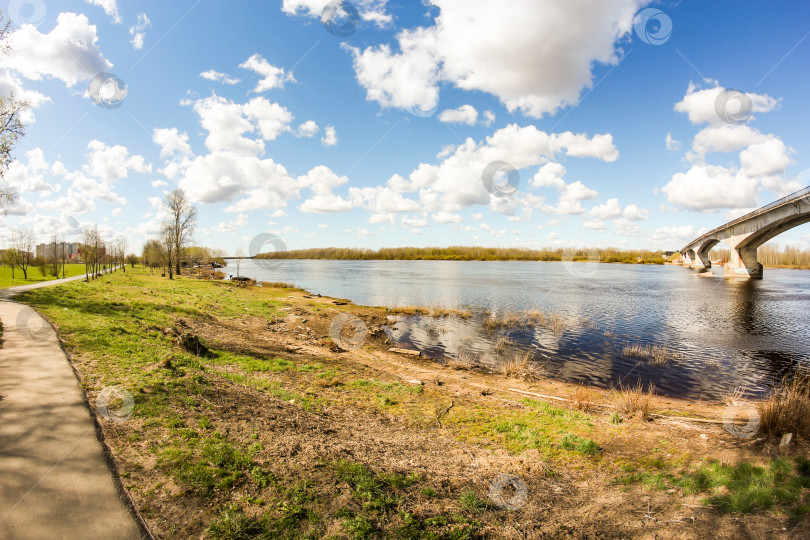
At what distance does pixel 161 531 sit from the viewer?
16.3 feet

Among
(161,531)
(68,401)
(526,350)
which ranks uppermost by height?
(68,401)

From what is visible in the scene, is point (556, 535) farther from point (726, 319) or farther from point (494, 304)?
point (726, 319)

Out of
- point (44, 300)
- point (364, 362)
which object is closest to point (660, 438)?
point (364, 362)

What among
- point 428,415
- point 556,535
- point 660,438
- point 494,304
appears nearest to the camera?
point 556,535

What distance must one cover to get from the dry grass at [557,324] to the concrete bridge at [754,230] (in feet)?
192

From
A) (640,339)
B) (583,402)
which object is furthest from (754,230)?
(583,402)

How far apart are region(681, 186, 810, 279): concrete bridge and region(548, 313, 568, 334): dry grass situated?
192 ft

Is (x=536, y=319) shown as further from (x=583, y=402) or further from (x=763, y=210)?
(x=763, y=210)

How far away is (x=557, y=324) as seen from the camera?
30.9m

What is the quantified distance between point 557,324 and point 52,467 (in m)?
31.7

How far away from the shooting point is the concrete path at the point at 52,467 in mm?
4852

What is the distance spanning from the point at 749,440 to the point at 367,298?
44.4 meters

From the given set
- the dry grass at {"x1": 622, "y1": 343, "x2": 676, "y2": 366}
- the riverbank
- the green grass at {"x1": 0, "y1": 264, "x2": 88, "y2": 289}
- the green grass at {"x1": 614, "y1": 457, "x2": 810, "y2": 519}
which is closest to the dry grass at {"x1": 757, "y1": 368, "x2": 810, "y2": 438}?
the riverbank

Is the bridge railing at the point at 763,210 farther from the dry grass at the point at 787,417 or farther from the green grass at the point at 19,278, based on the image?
the green grass at the point at 19,278
